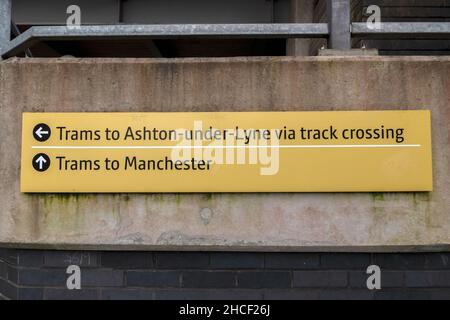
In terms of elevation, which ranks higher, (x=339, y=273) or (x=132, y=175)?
(x=132, y=175)

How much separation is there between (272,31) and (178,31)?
0.71 m

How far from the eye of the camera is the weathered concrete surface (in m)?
3.28

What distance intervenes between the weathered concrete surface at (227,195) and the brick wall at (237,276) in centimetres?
10

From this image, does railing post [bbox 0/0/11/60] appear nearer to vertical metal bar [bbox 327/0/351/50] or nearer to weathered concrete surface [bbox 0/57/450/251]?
weathered concrete surface [bbox 0/57/450/251]

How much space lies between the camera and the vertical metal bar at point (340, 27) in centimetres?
354

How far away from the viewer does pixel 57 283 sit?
3.38 metres

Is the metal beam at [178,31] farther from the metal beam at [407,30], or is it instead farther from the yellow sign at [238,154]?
the yellow sign at [238,154]

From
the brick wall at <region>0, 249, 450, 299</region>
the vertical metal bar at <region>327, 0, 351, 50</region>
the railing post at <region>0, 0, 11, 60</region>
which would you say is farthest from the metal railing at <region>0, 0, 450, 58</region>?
the brick wall at <region>0, 249, 450, 299</region>

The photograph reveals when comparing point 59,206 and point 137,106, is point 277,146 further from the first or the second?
point 59,206

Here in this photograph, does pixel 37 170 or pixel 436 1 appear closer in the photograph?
pixel 37 170

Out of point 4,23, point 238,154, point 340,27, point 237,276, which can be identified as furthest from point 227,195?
point 4,23

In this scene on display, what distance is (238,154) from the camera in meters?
3.31
